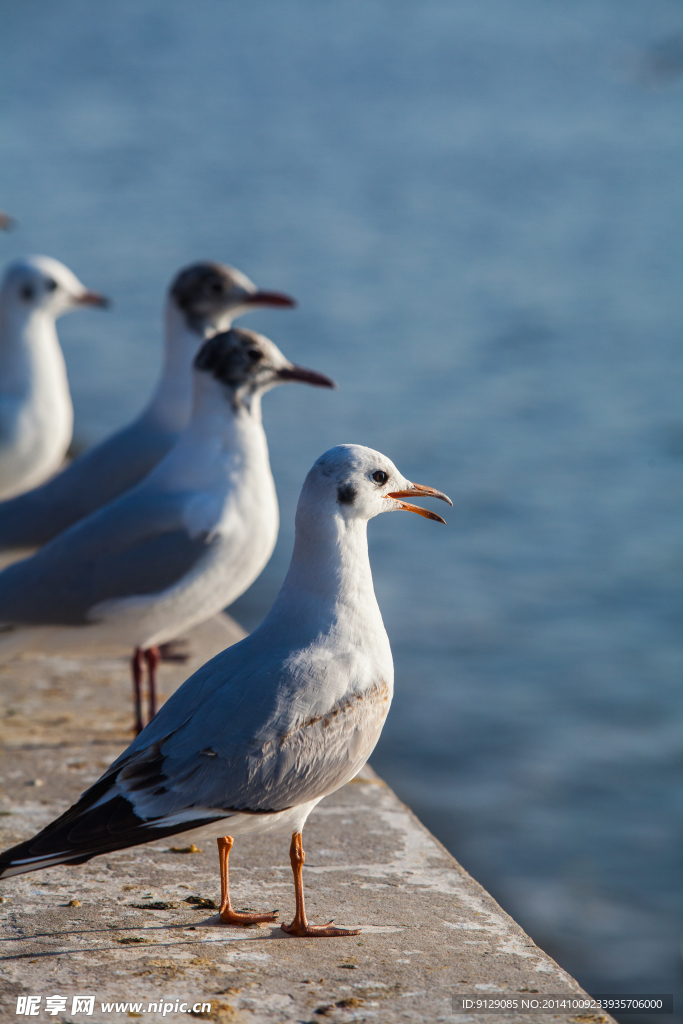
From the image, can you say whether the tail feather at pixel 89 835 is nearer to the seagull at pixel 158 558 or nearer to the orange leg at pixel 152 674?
the seagull at pixel 158 558

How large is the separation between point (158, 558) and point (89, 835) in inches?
68.9

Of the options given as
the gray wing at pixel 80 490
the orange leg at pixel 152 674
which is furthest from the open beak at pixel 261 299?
the orange leg at pixel 152 674

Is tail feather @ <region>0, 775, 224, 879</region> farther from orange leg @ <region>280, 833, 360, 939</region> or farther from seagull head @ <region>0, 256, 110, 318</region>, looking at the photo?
seagull head @ <region>0, 256, 110, 318</region>

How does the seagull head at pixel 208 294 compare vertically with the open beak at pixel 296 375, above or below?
above

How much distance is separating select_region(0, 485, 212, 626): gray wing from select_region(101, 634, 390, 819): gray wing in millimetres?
1409

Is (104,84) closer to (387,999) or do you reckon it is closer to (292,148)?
(292,148)

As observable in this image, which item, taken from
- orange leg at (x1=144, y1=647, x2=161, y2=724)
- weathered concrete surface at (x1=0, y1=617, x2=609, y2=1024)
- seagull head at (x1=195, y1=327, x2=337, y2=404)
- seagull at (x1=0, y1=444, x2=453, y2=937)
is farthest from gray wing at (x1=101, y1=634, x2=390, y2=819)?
seagull head at (x1=195, y1=327, x2=337, y2=404)

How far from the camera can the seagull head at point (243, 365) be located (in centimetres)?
468

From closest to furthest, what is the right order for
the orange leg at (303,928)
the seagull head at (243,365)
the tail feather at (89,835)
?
the tail feather at (89,835) < the orange leg at (303,928) < the seagull head at (243,365)

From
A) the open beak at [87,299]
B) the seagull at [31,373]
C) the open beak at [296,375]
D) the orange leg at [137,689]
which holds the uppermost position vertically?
the open beak at [87,299]

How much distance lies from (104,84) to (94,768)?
102ft

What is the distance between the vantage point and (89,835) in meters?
2.59

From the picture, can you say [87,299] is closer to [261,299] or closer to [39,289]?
[39,289]

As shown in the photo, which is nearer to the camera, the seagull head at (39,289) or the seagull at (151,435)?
the seagull at (151,435)
